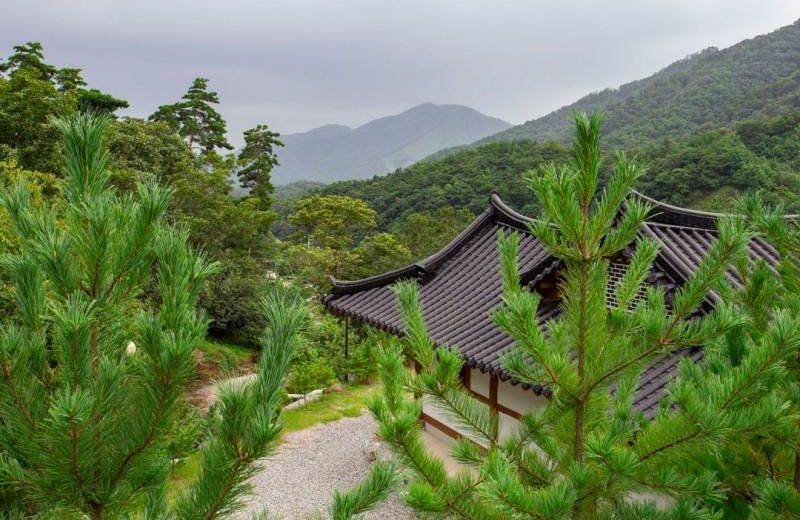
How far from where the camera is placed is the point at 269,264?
24.7 meters

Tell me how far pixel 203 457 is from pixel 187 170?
1915 cm

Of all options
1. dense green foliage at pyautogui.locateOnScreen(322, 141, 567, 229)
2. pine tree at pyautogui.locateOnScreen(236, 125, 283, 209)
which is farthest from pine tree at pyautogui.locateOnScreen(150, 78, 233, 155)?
dense green foliage at pyautogui.locateOnScreen(322, 141, 567, 229)

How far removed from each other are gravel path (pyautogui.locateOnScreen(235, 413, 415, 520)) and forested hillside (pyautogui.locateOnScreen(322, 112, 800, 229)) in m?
21.9

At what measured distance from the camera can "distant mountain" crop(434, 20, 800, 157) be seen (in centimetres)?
5544

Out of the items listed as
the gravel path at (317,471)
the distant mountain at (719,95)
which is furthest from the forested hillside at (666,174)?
the gravel path at (317,471)

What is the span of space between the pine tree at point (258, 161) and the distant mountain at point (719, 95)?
3139 centimetres

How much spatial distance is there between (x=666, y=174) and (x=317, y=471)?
3447 centimetres

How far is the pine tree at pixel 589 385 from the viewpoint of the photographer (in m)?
2.19

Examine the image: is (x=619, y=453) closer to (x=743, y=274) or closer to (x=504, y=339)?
(x=743, y=274)

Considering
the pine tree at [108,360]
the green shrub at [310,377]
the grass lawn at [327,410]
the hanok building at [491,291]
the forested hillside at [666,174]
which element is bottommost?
the grass lawn at [327,410]

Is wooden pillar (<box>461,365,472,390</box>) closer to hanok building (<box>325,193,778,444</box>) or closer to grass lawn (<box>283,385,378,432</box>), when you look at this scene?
hanok building (<box>325,193,778,444</box>)

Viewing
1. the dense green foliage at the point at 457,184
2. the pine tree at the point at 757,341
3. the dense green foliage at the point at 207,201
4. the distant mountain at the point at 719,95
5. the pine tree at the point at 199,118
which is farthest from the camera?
the distant mountain at the point at 719,95

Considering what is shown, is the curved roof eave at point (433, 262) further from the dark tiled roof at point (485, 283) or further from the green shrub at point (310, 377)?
the green shrub at point (310, 377)

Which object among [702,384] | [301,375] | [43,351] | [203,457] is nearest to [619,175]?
[702,384]
